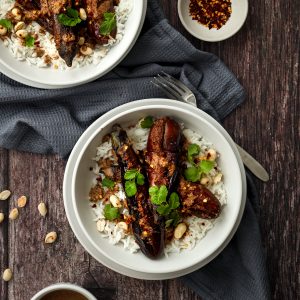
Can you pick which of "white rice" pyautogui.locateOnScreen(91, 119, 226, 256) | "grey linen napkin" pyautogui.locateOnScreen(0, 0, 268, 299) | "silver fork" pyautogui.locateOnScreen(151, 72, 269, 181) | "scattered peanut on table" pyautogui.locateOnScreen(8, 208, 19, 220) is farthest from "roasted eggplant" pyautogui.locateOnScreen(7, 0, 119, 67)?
"scattered peanut on table" pyautogui.locateOnScreen(8, 208, 19, 220)

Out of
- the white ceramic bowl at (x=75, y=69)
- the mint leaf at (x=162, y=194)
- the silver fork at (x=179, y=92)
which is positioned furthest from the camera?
the silver fork at (x=179, y=92)

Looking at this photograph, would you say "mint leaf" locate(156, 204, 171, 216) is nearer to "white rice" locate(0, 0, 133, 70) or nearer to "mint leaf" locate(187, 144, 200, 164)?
"mint leaf" locate(187, 144, 200, 164)

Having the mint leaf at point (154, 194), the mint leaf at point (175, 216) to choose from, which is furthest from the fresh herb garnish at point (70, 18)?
the mint leaf at point (175, 216)

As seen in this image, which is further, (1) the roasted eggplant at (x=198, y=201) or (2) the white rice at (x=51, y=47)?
(2) the white rice at (x=51, y=47)

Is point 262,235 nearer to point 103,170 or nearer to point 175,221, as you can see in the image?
point 175,221

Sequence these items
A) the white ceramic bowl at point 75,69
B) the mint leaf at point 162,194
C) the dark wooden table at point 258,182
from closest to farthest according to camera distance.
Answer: the mint leaf at point 162,194, the white ceramic bowl at point 75,69, the dark wooden table at point 258,182

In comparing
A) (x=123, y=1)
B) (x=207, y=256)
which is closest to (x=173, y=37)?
(x=123, y=1)

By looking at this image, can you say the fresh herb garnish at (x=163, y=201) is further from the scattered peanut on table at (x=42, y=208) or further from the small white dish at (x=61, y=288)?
the scattered peanut on table at (x=42, y=208)
